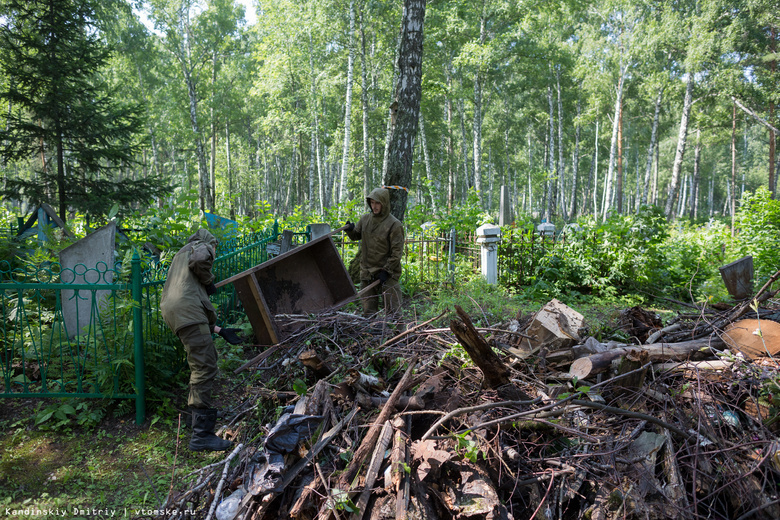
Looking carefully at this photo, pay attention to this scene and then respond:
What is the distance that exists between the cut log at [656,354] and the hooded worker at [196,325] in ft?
9.22

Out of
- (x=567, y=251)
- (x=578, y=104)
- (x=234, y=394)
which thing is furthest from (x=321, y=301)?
(x=578, y=104)

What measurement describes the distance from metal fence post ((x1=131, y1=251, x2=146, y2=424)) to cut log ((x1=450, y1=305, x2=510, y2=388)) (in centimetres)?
275

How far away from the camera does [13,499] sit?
2.98 metres

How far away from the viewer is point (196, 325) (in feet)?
12.2

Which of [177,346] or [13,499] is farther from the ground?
[177,346]

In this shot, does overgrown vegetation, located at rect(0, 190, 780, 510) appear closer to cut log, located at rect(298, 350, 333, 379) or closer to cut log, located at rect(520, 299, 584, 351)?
cut log, located at rect(298, 350, 333, 379)

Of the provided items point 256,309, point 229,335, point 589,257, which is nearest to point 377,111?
point 589,257

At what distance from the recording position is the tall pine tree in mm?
9648

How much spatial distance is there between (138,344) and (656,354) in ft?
14.0

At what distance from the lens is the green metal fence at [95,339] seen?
3887mm

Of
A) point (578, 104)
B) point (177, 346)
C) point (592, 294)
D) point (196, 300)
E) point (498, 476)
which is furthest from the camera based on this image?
point (578, 104)

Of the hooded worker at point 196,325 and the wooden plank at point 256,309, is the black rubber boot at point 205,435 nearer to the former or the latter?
the hooded worker at point 196,325

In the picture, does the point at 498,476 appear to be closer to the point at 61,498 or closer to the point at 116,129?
the point at 61,498

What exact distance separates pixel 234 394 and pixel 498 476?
2985 millimetres
